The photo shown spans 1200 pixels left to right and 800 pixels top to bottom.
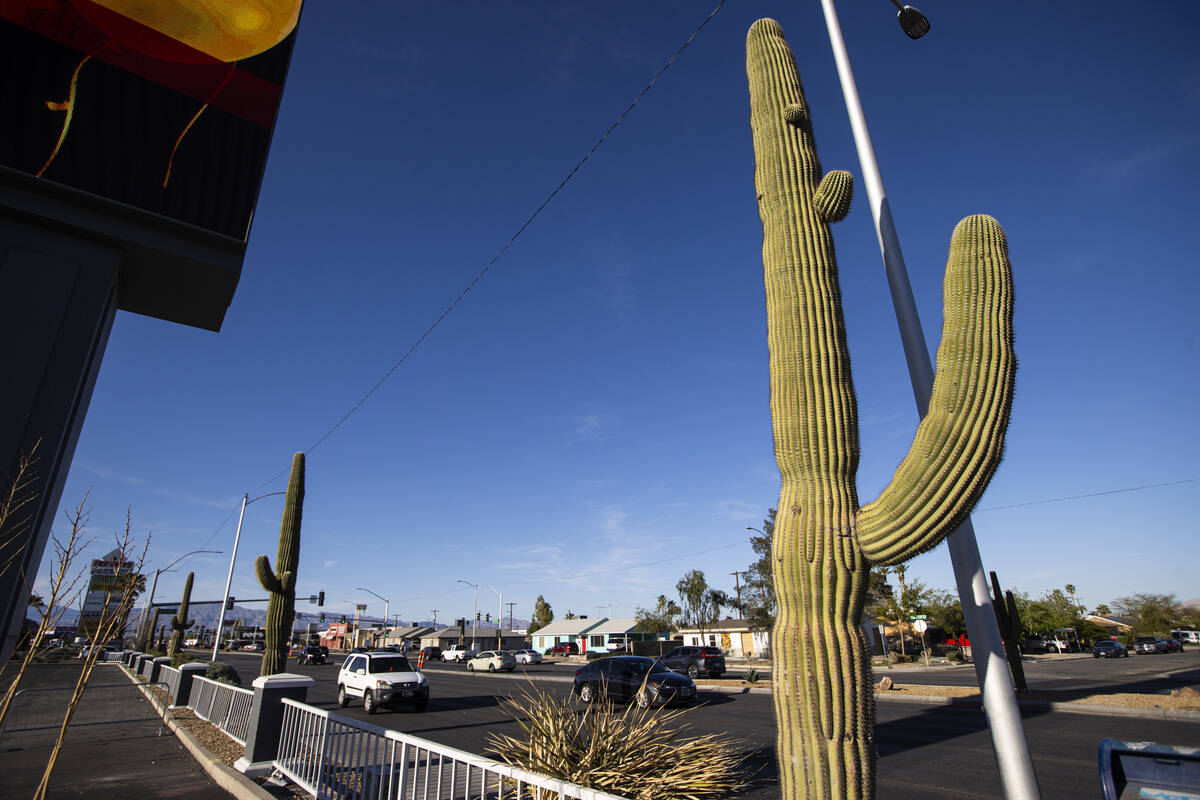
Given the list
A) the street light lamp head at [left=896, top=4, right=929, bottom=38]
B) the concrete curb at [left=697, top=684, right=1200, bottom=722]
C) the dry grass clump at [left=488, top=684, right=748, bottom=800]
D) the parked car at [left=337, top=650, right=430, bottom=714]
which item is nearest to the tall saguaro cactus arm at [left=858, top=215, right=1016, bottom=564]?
the dry grass clump at [left=488, top=684, right=748, bottom=800]

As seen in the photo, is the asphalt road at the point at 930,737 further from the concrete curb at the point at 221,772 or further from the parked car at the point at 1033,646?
the parked car at the point at 1033,646

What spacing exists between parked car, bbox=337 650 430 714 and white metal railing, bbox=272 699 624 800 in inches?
352

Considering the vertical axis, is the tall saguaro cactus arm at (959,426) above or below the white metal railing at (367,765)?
above

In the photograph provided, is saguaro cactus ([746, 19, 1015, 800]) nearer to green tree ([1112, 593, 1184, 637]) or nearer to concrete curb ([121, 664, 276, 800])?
concrete curb ([121, 664, 276, 800])

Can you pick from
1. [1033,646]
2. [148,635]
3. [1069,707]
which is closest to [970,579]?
[1069,707]

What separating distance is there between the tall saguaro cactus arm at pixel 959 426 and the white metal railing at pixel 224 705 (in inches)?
376

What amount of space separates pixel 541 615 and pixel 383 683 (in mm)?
90530

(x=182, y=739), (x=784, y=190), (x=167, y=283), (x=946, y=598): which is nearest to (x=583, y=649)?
(x=946, y=598)

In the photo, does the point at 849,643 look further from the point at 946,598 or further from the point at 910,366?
the point at 946,598

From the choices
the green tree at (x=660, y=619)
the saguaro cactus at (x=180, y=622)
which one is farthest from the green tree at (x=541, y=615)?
the saguaro cactus at (x=180, y=622)

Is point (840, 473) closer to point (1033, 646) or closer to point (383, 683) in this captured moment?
point (383, 683)

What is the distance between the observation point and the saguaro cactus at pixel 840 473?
326 cm

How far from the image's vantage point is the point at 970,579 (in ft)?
13.4

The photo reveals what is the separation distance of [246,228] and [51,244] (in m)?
2.39
